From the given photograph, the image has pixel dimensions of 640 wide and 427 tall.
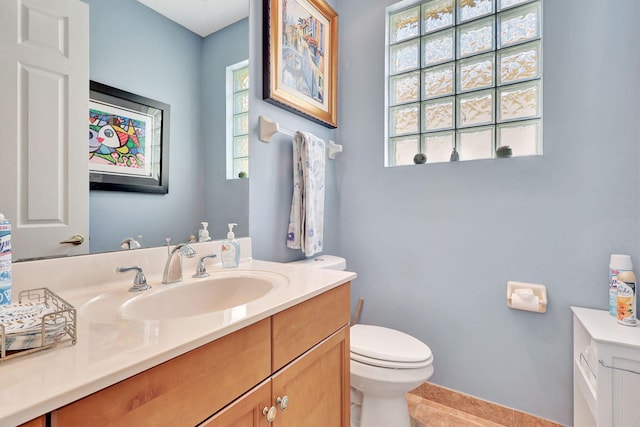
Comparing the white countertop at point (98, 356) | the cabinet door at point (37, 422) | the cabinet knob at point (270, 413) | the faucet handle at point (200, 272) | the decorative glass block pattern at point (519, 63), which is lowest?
the cabinet knob at point (270, 413)

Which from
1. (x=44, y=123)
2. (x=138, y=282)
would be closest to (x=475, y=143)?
(x=138, y=282)

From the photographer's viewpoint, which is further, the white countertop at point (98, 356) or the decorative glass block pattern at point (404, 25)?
the decorative glass block pattern at point (404, 25)

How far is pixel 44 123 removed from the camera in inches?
29.4

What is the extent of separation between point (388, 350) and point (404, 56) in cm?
163

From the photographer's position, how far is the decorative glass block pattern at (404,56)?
1722 mm

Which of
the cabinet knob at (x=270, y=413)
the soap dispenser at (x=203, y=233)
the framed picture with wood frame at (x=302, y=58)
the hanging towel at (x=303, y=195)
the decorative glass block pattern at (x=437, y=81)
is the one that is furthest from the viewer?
the decorative glass block pattern at (x=437, y=81)

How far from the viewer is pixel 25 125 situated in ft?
2.37

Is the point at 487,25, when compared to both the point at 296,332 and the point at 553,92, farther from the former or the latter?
the point at 296,332

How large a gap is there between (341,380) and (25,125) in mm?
1168

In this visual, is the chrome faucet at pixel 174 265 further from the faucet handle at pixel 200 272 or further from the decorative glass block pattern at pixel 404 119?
the decorative glass block pattern at pixel 404 119

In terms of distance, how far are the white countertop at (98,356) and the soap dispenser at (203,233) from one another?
0.43 m

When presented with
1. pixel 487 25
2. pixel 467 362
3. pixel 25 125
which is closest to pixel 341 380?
pixel 467 362

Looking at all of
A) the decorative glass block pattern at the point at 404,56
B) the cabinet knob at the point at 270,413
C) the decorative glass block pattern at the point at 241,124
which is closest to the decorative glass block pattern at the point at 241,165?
the decorative glass block pattern at the point at 241,124

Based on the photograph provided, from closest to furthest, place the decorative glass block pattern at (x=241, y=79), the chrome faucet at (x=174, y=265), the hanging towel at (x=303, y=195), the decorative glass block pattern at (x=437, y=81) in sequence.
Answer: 1. the chrome faucet at (x=174, y=265)
2. the decorative glass block pattern at (x=241, y=79)
3. the hanging towel at (x=303, y=195)
4. the decorative glass block pattern at (x=437, y=81)
